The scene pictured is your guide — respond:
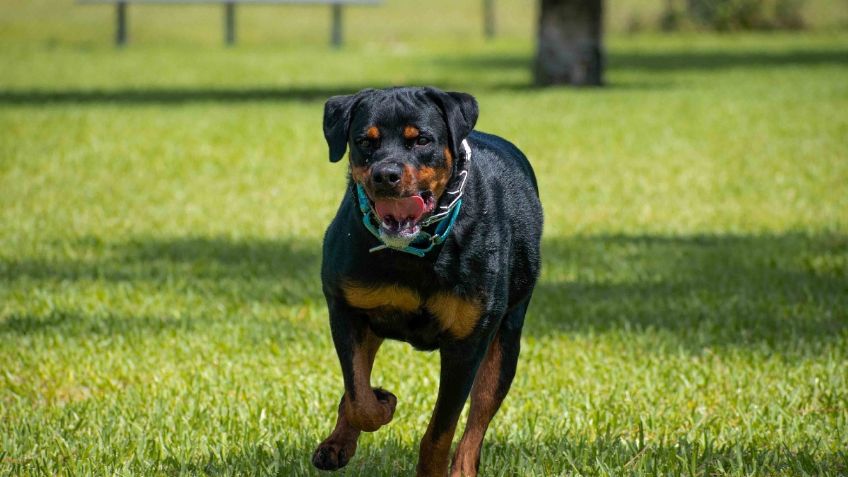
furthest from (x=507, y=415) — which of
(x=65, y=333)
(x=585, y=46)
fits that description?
(x=585, y=46)

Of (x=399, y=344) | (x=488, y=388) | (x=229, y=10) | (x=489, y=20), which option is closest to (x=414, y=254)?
(x=488, y=388)

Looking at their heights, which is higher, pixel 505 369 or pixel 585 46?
pixel 505 369

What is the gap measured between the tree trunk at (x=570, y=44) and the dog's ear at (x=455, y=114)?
56.4 feet

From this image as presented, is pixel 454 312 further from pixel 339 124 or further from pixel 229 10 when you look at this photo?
pixel 229 10

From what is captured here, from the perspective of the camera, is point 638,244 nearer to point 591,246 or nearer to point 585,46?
point 591,246

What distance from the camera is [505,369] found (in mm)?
4727

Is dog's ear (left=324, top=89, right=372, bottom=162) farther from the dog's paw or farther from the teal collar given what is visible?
the dog's paw

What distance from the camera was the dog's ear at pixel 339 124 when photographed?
4316 millimetres

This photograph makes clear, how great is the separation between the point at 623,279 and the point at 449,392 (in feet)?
14.9

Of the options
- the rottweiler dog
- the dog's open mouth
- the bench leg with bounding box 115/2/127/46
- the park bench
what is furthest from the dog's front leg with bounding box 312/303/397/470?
the bench leg with bounding box 115/2/127/46

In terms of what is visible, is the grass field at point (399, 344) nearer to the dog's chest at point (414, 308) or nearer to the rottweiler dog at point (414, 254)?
the rottweiler dog at point (414, 254)

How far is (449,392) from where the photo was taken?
4289 millimetres

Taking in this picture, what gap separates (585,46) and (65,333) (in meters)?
15.6

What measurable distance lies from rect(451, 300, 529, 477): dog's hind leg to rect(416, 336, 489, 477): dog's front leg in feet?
0.66
